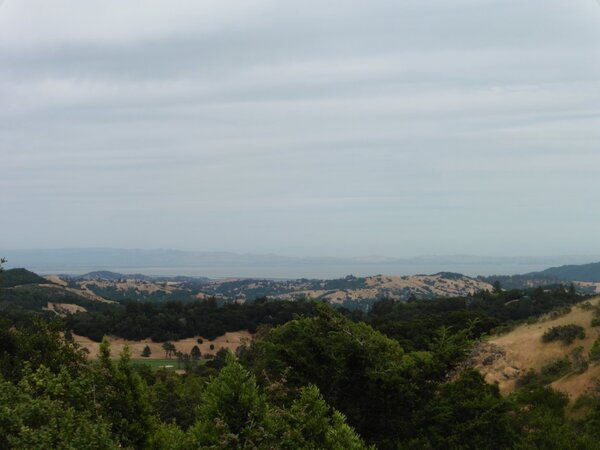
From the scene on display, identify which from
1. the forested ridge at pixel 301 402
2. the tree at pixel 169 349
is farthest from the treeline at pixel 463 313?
the tree at pixel 169 349

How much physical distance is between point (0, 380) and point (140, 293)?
16342 centimetres

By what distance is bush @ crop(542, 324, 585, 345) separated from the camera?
29.5 metres

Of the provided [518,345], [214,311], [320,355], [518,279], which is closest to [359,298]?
[518,279]

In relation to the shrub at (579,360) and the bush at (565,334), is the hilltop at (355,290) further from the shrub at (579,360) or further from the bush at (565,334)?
the shrub at (579,360)

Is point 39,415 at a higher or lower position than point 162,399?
higher

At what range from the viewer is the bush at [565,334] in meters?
29.5

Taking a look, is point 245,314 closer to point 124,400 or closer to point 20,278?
point 124,400

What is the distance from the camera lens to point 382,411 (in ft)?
54.3

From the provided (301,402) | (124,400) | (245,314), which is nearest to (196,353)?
(245,314)

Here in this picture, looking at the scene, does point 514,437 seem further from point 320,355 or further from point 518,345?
point 518,345

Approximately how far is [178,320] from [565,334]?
6117cm

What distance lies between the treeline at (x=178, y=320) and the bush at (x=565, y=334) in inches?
1788

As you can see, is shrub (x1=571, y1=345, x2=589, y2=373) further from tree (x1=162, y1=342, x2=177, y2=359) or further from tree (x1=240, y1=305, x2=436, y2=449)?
tree (x1=162, y1=342, x2=177, y2=359)

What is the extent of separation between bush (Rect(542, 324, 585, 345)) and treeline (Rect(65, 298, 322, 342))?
1788 inches
